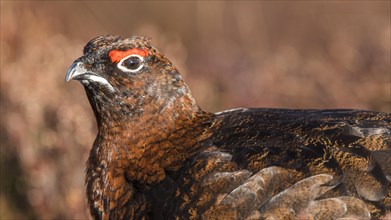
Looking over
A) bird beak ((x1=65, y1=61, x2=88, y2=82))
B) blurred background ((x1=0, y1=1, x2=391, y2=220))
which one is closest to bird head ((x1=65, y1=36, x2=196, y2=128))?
bird beak ((x1=65, y1=61, x2=88, y2=82))

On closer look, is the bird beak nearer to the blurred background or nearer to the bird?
the bird

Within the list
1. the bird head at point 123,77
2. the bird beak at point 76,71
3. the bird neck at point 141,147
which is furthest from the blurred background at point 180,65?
the bird beak at point 76,71

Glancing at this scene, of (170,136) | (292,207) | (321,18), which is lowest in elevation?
(292,207)

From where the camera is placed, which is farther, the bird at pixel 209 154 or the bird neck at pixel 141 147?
the bird neck at pixel 141 147

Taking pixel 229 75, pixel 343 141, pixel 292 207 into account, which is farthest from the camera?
pixel 229 75

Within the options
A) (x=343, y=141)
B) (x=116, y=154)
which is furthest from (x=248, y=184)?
(x=116, y=154)

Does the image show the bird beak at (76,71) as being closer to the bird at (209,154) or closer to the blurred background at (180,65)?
the bird at (209,154)

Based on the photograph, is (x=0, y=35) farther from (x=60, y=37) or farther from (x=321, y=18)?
(x=321, y=18)
